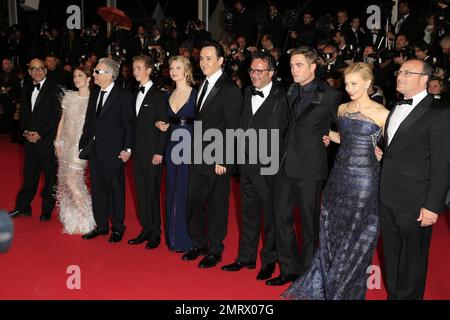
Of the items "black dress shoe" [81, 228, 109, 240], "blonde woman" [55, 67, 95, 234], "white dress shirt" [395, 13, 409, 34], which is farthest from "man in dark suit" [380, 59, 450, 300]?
"white dress shirt" [395, 13, 409, 34]

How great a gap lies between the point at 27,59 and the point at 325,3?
20.4 ft

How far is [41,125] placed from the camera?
17.8 ft

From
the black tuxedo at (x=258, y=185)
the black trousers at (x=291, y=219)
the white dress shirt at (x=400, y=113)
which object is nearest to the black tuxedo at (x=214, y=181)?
the black tuxedo at (x=258, y=185)

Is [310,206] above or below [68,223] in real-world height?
above

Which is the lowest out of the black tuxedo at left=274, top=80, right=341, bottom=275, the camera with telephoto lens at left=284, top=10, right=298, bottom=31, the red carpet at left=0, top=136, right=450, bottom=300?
the red carpet at left=0, top=136, right=450, bottom=300

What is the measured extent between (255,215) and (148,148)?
109 centimetres

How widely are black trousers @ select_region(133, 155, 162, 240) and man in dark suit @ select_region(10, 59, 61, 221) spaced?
1.17 m

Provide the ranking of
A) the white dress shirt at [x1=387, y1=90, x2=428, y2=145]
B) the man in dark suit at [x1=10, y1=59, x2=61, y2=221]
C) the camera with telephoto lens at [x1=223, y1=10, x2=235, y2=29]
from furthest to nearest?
the camera with telephoto lens at [x1=223, y1=10, x2=235, y2=29]
the man in dark suit at [x1=10, y1=59, x2=61, y2=221]
the white dress shirt at [x1=387, y1=90, x2=428, y2=145]

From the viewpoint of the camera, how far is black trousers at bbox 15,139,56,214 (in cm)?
547

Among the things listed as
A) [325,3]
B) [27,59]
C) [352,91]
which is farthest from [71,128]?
[27,59]

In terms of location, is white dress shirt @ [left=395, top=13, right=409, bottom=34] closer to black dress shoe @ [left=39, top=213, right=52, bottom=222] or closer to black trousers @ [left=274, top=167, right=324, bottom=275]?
black trousers @ [left=274, top=167, right=324, bottom=275]

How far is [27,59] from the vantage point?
12.2 m

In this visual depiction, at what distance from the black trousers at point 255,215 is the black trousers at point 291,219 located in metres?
0.15
